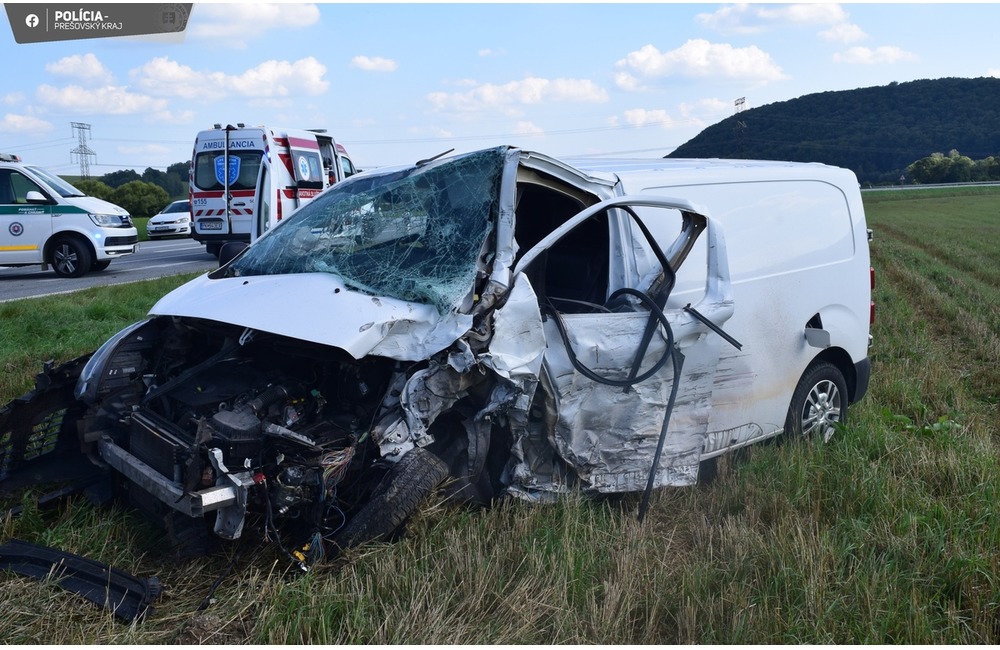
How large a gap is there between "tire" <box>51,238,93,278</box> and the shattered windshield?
11.7 meters

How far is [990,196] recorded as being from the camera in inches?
1976

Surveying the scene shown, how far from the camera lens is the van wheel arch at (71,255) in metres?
14.9

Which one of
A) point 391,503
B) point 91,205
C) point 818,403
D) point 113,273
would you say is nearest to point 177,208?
point 113,273

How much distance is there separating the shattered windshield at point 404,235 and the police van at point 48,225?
11.7 metres

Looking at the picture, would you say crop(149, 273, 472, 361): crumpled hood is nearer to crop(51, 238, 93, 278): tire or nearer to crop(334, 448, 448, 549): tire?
crop(334, 448, 448, 549): tire

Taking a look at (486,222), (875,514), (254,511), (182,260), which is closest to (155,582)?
(254,511)

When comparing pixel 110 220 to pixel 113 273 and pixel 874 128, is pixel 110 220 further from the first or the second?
pixel 874 128

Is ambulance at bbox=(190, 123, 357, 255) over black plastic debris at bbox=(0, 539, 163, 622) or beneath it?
over

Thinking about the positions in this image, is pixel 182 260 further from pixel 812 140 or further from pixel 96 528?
pixel 812 140

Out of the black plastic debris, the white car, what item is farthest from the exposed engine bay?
the white car

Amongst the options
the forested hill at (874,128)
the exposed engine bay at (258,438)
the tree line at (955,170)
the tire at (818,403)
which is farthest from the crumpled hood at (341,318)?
the forested hill at (874,128)

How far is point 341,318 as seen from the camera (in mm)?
3502

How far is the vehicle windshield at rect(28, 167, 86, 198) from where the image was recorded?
1470 centimetres

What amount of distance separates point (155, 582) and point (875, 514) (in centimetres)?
317
